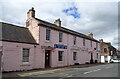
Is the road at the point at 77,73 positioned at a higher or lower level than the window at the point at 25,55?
lower

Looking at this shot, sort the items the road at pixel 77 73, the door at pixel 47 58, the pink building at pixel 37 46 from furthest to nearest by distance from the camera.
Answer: the door at pixel 47 58 → the pink building at pixel 37 46 → the road at pixel 77 73

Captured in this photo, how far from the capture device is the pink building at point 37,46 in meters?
14.5

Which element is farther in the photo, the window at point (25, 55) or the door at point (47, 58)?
the door at point (47, 58)

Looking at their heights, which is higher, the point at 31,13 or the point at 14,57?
the point at 31,13

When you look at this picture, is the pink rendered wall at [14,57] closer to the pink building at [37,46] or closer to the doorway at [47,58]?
the pink building at [37,46]

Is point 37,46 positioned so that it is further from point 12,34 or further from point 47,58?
point 12,34

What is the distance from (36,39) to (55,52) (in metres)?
3.69

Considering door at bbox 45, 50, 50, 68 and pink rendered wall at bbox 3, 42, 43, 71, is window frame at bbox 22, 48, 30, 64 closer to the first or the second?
pink rendered wall at bbox 3, 42, 43, 71

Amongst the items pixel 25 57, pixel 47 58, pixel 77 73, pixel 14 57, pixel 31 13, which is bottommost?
pixel 77 73

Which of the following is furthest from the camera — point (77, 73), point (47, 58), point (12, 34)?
point (47, 58)

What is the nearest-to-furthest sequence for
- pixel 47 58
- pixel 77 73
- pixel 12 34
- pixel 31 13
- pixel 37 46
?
pixel 77 73, pixel 12 34, pixel 37 46, pixel 47 58, pixel 31 13

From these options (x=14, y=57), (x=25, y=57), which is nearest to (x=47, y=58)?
(x=25, y=57)

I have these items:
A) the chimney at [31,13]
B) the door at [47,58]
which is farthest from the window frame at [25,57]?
the chimney at [31,13]

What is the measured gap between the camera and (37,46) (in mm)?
17188
